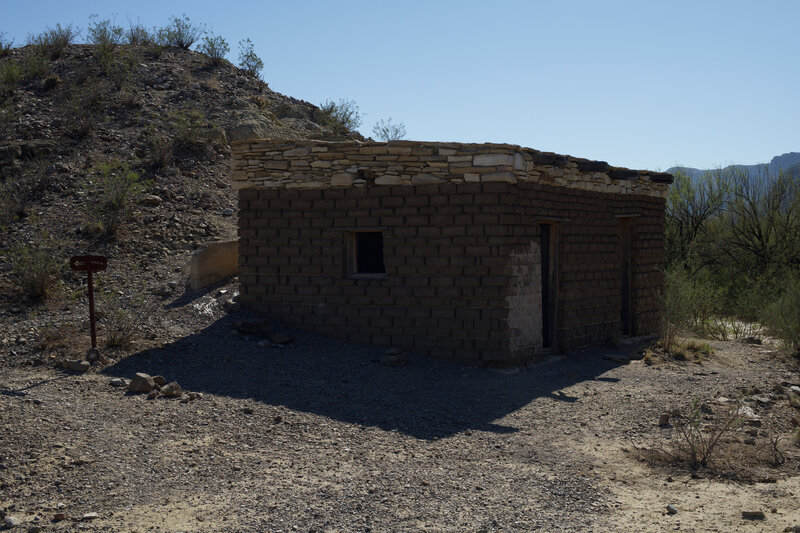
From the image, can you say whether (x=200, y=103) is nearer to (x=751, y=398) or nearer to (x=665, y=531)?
(x=751, y=398)

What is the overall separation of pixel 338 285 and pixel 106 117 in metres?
12.3

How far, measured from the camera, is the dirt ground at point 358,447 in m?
4.87

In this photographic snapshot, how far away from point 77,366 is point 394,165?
4.87 metres

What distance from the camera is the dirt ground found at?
4.87m

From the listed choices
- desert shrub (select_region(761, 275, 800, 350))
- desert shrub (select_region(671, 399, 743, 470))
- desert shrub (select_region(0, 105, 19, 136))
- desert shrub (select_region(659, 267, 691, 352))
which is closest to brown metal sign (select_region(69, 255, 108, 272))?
desert shrub (select_region(671, 399, 743, 470))

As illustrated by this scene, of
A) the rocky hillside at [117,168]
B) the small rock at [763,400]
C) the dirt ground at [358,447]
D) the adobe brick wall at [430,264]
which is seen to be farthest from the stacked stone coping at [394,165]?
the small rock at [763,400]

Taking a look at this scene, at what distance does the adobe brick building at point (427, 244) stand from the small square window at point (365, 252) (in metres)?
0.02

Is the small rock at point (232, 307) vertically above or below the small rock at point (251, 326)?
above

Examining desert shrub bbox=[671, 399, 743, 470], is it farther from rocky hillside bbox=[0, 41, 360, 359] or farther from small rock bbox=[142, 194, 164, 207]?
small rock bbox=[142, 194, 164, 207]

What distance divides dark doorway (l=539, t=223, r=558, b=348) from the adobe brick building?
0.05 ft

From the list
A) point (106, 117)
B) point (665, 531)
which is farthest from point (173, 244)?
point (665, 531)

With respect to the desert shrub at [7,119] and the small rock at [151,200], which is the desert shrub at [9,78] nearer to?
the desert shrub at [7,119]

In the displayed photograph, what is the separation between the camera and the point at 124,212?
14711mm

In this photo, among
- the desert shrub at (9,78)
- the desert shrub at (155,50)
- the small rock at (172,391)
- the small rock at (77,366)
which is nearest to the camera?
the small rock at (172,391)
